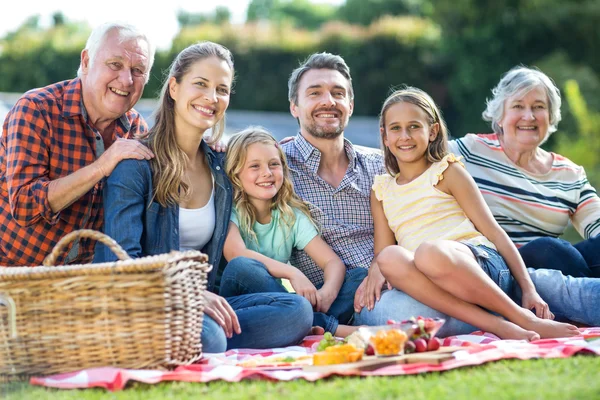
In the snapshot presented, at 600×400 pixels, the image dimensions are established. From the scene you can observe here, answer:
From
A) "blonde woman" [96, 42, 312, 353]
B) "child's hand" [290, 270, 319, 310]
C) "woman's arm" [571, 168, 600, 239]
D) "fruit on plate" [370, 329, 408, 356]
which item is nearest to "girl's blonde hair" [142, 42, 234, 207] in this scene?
"blonde woman" [96, 42, 312, 353]

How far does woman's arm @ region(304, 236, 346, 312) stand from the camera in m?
4.43

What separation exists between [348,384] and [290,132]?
9.67 meters

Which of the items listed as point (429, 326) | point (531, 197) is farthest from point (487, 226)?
point (429, 326)

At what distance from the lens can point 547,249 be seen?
15.5 feet

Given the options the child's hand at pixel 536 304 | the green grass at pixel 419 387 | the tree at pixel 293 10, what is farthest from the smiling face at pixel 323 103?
the tree at pixel 293 10

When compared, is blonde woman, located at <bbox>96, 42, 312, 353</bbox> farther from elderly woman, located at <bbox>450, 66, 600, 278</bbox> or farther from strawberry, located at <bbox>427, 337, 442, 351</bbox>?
elderly woman, located at <bbox>450, 66, 600, 278</bbox>

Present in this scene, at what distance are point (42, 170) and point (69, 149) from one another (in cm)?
21

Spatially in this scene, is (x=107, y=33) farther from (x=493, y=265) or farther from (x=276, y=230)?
(x=493, y=265)

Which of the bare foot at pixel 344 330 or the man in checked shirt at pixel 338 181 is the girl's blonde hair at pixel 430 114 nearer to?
the man in checked shirt at pixel 338 181

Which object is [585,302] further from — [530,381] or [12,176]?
[12,176]

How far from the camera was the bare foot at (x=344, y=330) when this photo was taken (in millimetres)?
4305

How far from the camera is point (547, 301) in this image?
4.54m

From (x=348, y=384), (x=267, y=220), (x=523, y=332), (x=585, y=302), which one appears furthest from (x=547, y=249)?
(x=348, y=384)

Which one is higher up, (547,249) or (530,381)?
(547,249)
